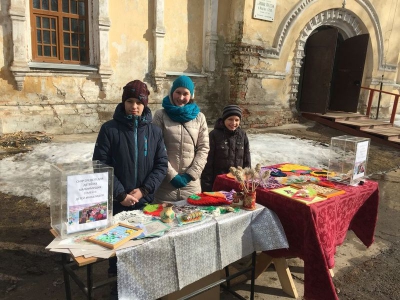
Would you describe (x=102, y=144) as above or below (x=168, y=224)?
above

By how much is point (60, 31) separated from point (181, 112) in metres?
6.14

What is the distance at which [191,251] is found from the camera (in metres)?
2.14

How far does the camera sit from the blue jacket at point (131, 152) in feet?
8.20

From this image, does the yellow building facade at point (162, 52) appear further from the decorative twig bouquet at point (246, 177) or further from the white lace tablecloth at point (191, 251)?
the white lace tablecloth at point (191, 251)

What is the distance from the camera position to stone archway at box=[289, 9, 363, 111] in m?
10.3

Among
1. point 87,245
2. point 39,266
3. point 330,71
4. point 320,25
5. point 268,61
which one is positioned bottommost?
point 39,266

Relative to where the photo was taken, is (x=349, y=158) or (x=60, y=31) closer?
(x=349, y=158)

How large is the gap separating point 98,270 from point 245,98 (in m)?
7.27

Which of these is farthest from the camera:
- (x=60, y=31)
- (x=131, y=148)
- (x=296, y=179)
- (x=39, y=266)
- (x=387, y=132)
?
(x=387, y=132)

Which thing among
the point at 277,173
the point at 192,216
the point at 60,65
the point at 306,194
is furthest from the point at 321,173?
the point at 60,65

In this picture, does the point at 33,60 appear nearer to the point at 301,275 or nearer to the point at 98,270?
the point at 98,270

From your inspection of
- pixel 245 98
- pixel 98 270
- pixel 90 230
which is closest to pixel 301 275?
pixel 98 270

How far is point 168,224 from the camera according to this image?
217 centimetres

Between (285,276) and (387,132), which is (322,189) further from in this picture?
(387,132)
